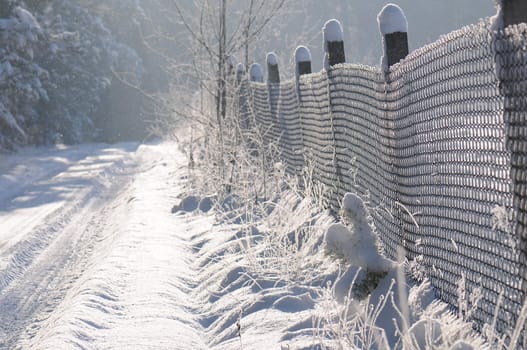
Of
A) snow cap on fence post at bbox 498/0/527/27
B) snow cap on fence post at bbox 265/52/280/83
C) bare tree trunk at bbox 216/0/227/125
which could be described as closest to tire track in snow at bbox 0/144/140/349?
bare tree trunk at bbox 216/0/227/125

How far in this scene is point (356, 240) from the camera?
479cm

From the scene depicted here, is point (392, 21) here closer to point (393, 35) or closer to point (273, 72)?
point (393, 35)

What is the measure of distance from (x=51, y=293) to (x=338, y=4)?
58.8 meters

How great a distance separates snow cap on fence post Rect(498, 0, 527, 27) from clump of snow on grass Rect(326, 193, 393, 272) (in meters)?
1.56

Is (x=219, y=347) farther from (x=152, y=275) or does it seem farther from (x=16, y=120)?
(x=16, y=120)

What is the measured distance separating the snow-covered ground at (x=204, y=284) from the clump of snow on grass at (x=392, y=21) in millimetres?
1297

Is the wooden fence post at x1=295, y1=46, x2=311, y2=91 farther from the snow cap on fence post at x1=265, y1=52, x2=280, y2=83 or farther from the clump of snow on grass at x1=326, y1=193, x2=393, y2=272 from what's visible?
the clump of snow on grass at x1=326, y1=193, x2=393, y2=272

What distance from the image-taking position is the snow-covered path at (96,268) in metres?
5.43

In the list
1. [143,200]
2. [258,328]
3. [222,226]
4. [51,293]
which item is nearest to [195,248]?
[222,226]

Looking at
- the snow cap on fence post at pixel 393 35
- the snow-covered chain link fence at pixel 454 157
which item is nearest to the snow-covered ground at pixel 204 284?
the snow-covered chain link fence at pixel 454 157

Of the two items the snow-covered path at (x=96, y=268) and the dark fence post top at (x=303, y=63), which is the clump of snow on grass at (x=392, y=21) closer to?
the snow-covered path at (x=96, y=268)

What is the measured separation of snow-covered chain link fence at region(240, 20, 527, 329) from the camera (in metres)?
3.52

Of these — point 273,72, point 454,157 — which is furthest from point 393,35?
point 273,72

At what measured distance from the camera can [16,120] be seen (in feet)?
111
